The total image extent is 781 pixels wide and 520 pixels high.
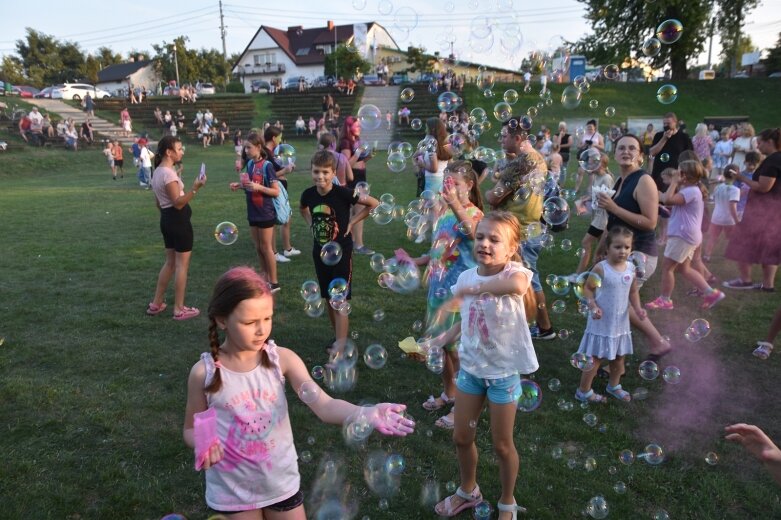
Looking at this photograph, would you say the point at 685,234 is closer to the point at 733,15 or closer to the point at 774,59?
the point at 733,15

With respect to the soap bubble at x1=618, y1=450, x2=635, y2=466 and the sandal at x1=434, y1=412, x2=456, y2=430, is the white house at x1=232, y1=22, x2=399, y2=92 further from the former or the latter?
the soap bubble at x1=618, y1=450, x2=635, y2=466

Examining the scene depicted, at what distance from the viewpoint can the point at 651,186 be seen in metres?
4.82

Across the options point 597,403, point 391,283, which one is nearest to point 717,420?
point 597,403

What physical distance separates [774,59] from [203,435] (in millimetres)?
60650

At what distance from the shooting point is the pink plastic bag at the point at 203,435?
6.37 feet

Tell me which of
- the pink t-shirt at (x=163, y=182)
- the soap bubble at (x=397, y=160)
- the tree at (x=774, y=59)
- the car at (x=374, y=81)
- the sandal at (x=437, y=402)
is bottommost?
the sandal at (x=437, y=402)

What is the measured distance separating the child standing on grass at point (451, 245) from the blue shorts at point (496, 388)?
78cm

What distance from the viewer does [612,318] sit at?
4.46 m

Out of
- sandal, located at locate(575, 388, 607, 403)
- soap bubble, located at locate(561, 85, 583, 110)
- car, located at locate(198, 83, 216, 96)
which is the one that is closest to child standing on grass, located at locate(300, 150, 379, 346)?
sandal, located at locate(575, 388, 607, 403)

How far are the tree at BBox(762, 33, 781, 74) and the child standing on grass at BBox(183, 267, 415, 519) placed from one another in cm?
5930

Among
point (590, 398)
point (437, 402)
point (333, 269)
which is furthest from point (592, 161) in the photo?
point (437, 402)

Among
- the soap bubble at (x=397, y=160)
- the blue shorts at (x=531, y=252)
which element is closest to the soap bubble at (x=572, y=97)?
the blue shorts at (x=531, y=252)

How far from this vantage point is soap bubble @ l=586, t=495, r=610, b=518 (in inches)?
124

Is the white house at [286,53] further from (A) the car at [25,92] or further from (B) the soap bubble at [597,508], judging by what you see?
(B) the soap bubble at [597,508]
